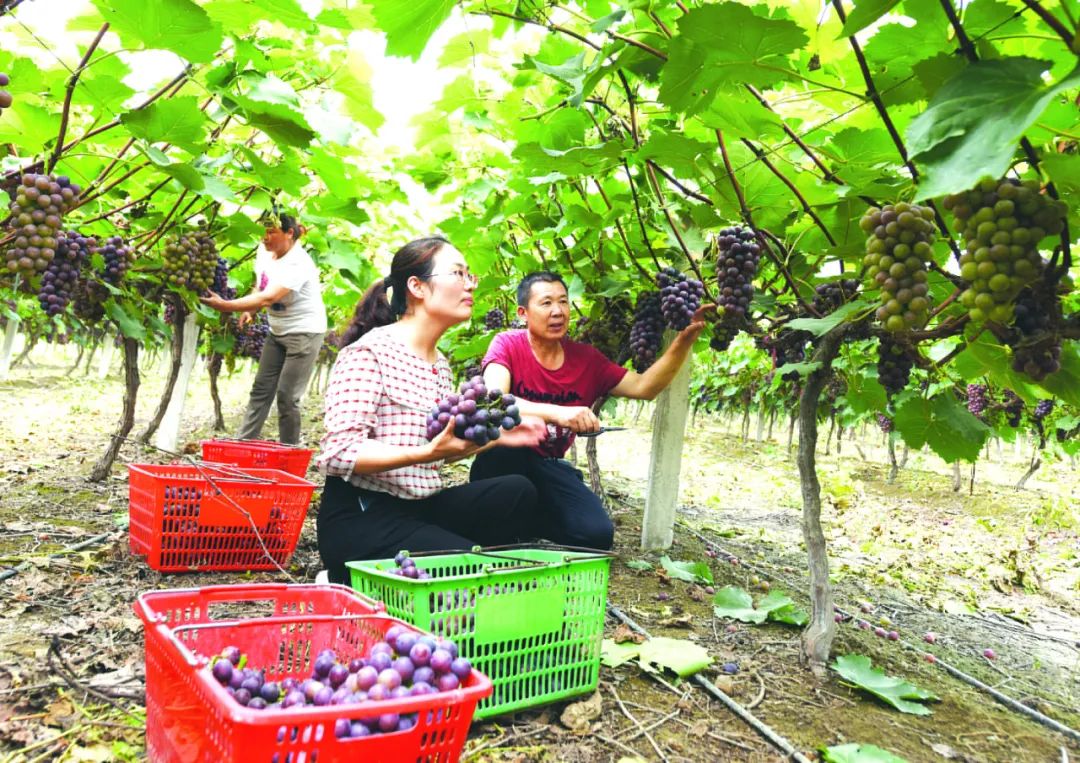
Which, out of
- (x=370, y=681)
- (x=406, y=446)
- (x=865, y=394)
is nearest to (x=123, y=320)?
(x=406, y=446)

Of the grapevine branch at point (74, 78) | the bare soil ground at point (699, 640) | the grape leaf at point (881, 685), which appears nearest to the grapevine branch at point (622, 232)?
the bare soil ground at point (699, 640)

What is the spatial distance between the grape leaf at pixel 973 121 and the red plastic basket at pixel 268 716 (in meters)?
1.20

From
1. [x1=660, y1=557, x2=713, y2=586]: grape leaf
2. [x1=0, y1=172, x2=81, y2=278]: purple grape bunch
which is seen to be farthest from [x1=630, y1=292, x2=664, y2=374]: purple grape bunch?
[x1=0, y1=172, x2=81, y2=278]: purple grape bunch

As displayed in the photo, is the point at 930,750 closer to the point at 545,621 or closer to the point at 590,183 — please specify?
the point at 545,621

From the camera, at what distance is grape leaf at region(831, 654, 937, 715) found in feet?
7.79

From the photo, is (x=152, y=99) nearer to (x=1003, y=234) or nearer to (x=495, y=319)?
(x=1003, y=234)

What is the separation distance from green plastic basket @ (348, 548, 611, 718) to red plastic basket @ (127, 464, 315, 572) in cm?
149

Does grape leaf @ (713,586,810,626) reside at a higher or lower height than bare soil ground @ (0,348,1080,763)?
higher

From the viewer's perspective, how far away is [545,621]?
2.14m

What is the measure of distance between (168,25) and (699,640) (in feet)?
9.35

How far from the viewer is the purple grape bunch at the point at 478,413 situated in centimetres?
225

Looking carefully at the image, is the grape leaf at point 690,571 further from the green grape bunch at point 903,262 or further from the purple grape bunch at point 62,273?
the purple grape bunch at point 62,273

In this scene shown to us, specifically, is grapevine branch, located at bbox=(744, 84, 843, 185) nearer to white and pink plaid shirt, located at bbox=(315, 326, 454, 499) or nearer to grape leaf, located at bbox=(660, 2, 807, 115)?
grape leaf, located at bbox=(660, 2, 807, 115)

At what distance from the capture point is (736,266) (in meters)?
2.76
